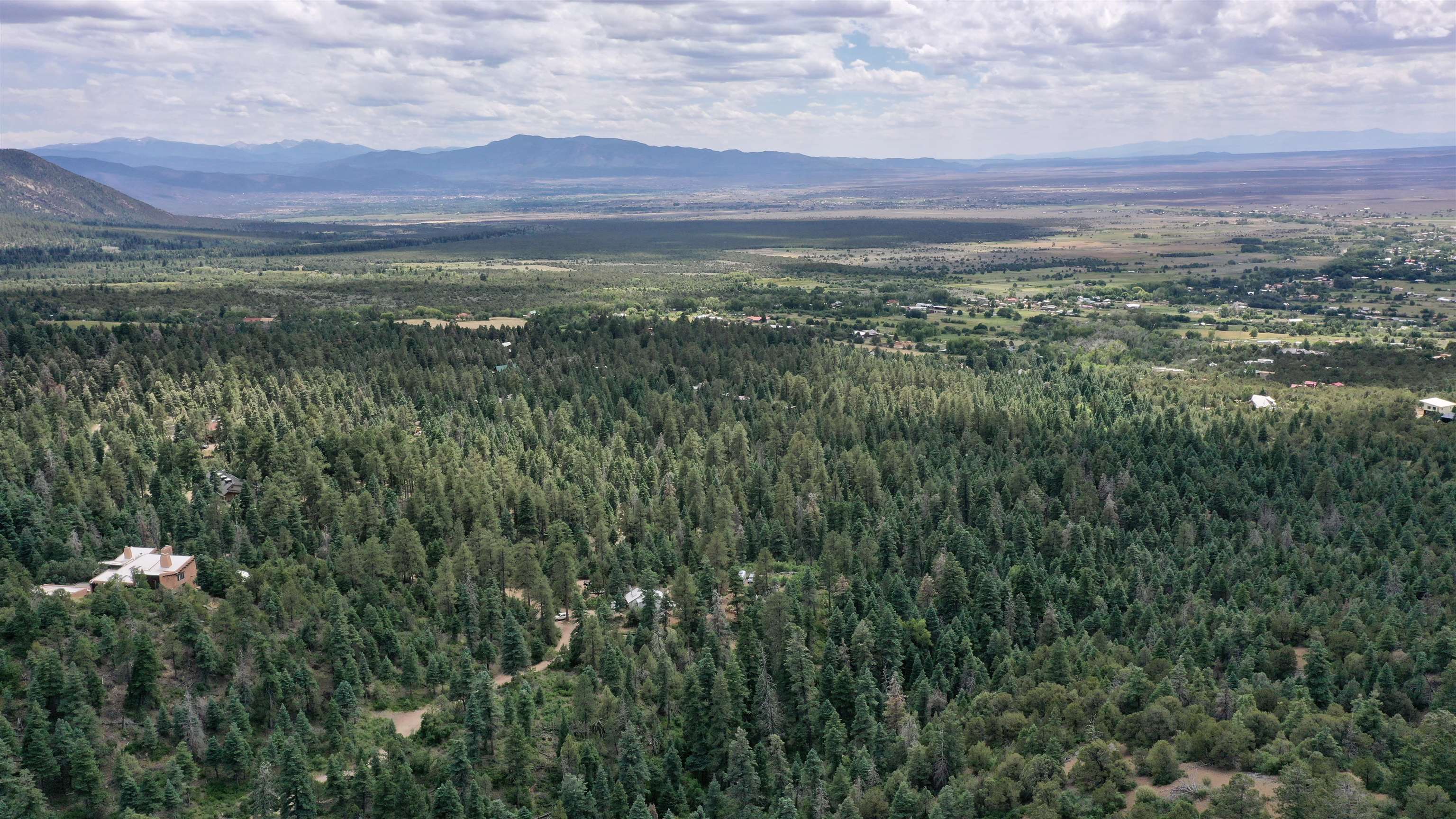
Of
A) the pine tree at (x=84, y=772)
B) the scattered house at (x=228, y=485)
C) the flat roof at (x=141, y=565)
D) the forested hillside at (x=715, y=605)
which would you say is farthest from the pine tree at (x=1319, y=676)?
the scattered house at (x=228, y=485)

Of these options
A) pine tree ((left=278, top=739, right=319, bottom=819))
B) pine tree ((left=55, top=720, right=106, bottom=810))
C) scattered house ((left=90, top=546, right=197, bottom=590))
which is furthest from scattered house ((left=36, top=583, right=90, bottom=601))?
pine tree ((left=278, top=739, right=319, bottom=819))

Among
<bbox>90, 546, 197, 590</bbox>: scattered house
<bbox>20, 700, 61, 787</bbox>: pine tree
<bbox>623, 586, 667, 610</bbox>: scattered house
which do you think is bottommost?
<bbox>623, 586, 667, 610</bbox>: scattered house

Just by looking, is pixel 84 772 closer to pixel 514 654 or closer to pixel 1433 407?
pixel 514 654

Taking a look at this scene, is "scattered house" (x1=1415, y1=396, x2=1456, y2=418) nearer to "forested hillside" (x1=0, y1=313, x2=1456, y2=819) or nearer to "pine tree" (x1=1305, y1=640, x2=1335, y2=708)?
"forested hillside" (x1=0, y1=313, x2=1456, y2=819)

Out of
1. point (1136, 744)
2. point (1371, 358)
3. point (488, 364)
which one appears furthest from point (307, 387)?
point (1371, 358)

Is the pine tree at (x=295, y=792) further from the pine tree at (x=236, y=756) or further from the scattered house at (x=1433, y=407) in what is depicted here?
the scattered house at (x=1433, y=407)

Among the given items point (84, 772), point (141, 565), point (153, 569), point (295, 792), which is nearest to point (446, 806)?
point (295, 792)
